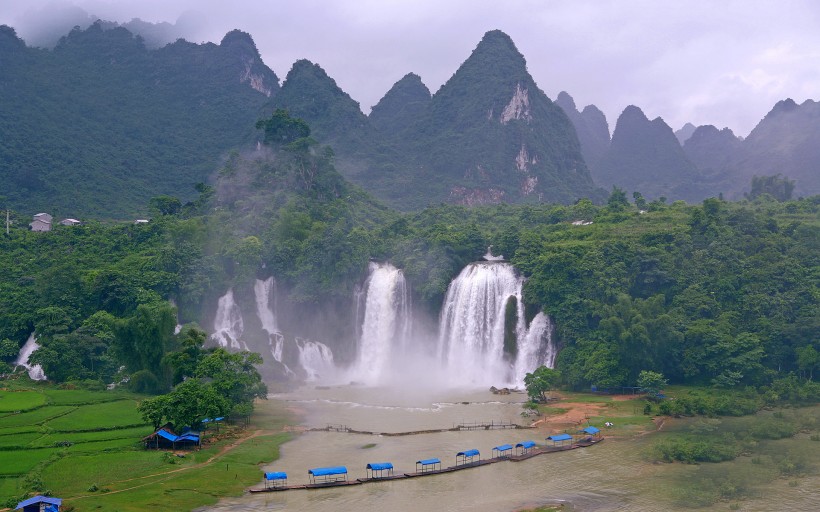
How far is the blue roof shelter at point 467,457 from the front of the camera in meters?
30.0

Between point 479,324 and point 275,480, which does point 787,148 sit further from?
point 275,480

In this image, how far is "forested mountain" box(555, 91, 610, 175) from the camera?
157 m

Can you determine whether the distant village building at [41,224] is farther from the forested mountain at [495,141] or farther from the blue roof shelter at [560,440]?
the blue roof shelter at [560,440]

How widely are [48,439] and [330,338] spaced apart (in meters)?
25.9

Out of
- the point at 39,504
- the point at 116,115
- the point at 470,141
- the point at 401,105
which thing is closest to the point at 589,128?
the point at 401,105

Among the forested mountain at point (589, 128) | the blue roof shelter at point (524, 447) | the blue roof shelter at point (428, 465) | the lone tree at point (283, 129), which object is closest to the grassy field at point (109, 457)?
the blue roof shelter at point (428, 465)

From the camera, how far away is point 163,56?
422 feet

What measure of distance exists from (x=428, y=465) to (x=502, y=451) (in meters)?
3.67

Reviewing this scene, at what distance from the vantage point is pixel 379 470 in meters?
28.8

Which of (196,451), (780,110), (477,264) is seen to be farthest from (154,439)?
(780,110)

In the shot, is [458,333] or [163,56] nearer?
[458,333]

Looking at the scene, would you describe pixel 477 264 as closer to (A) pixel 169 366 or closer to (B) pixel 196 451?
(A) pixel 169 366

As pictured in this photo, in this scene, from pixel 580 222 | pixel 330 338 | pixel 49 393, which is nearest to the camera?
pixel 49 393

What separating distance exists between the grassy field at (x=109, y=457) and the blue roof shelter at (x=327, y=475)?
230 cm
